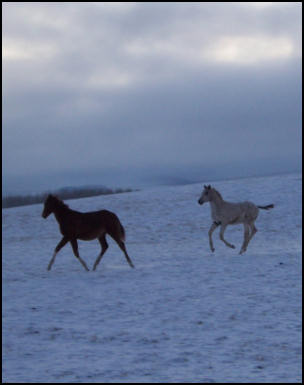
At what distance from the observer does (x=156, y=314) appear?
9828 millimetres

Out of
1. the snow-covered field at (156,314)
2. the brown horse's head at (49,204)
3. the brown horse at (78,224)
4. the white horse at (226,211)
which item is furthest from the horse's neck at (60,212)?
the white horse at (226,211)

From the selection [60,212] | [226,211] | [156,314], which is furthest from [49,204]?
[156,314]

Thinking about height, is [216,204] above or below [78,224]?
above

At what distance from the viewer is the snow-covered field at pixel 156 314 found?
7238 mm

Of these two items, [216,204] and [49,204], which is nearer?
[49,204]

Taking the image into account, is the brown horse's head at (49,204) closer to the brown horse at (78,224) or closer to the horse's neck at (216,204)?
the brown horse at (78,224)

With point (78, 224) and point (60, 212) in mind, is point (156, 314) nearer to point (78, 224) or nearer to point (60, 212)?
point (78, 224)

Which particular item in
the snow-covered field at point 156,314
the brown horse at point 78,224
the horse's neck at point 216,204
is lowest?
the snow-covered field at point 156,314

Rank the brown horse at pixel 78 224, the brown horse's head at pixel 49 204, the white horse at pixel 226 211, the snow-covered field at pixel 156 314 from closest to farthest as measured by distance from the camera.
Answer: the snow-covered field at pixel 156 314
the brown horse at pixel 78 224
the brown horse's head at pixel 49 204
the white horse at pixel 226 211

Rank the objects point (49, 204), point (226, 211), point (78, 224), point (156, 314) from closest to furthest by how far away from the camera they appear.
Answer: point (156, 314) → point (78, 224) → point (49, 204) → point (226, 211)

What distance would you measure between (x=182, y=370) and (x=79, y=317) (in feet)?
10.3

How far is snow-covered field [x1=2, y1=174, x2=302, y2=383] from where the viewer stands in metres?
7.24

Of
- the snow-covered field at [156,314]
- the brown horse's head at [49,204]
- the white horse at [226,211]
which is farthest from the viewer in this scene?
the white horse at [226,211]

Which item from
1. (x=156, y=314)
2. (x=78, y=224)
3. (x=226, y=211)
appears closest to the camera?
(x=156, y=314)
